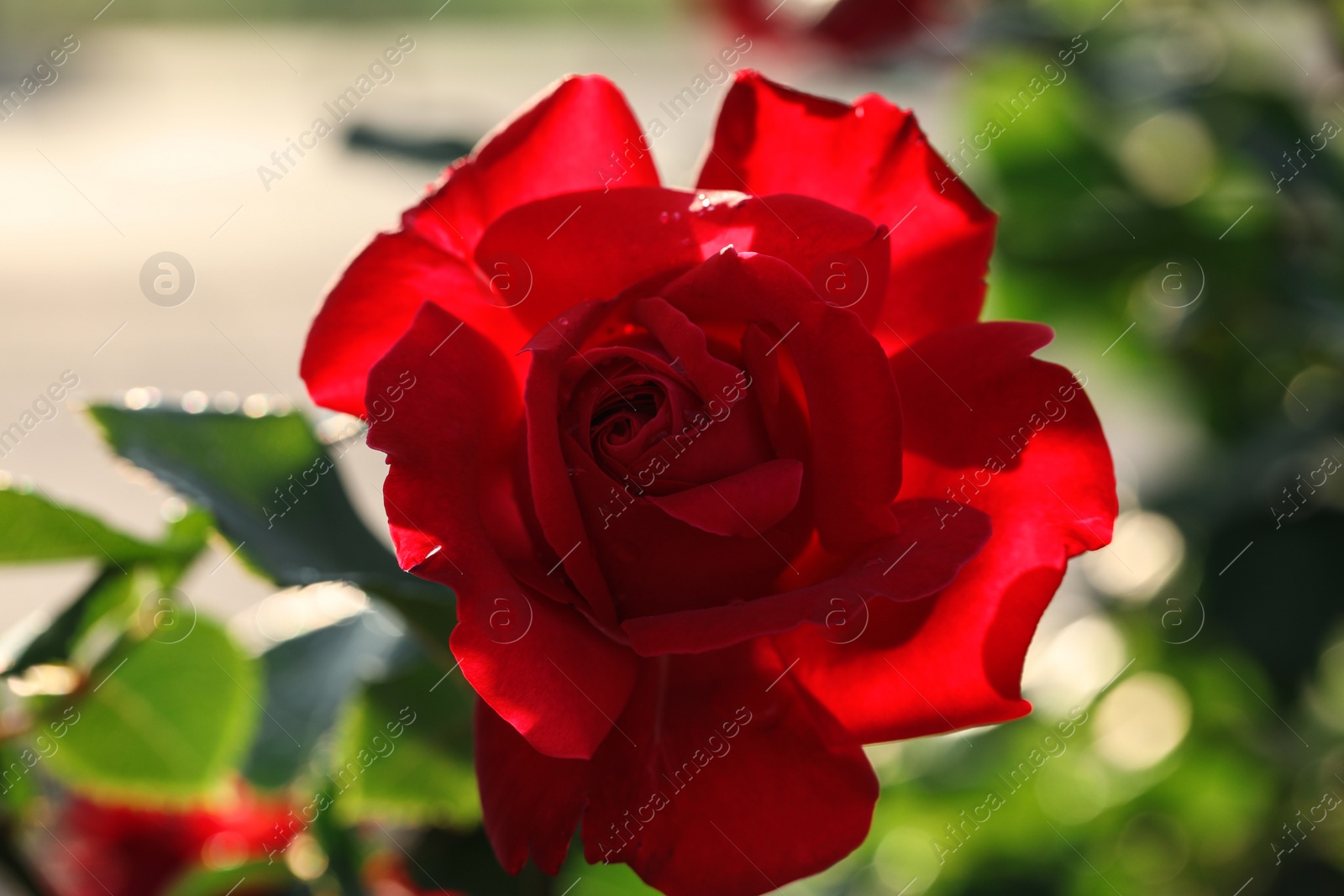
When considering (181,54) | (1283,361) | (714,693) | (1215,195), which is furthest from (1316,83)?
(181,54)

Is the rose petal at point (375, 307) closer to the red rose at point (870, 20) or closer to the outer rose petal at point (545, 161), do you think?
the outer rose petal at point (545, 161)

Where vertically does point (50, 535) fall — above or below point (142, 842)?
above

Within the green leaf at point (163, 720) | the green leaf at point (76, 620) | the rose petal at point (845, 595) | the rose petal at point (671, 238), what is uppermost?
the rose petal at point (671, 238)

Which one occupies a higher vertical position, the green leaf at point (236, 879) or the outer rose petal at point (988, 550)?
the outer rose petal at point (988, 550)

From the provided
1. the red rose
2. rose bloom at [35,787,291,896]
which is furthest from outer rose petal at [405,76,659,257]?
the red rose

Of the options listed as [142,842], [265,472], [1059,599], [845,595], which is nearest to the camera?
[845,595]

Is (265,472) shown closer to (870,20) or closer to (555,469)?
(555,469)

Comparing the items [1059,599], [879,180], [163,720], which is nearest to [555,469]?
[879,180]

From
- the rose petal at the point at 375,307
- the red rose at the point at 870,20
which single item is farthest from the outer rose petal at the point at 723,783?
the red rose at the point at 870,20
